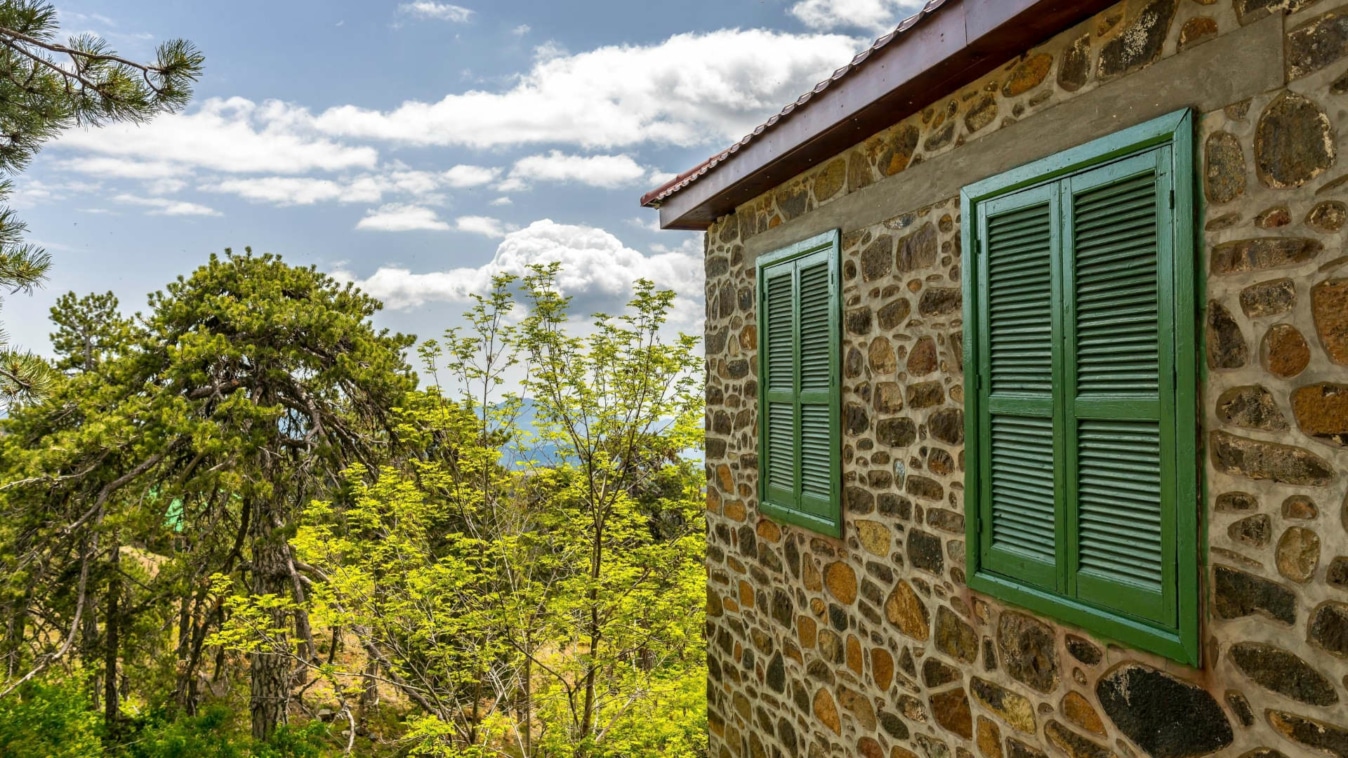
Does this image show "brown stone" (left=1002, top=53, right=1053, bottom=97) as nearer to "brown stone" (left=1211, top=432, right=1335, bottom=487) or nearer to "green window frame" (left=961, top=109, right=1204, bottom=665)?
"green window frame" (left=961, top=109, right=1204, bottom=665)

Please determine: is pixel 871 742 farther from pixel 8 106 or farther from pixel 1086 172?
pixel 8 106

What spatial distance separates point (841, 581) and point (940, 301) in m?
1.52

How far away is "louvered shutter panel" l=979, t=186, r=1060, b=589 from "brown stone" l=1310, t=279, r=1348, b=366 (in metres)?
0.80

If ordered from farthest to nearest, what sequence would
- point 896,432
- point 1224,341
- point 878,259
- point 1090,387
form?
point 878,259 < point 896,432 < point 1090,387 < point 1224,341

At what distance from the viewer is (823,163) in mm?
4277

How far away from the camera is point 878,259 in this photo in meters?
3.76

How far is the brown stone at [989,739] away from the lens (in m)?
2.98

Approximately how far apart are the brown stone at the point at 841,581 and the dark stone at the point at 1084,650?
4.43ft

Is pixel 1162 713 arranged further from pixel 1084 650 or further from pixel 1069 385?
pixel 1069 385

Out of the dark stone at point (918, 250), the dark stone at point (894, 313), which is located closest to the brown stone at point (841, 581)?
the dark stone at point (894, 313)

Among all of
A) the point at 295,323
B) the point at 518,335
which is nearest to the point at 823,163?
the point at 518,335

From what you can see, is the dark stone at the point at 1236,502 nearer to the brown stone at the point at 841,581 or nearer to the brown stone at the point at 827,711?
the brown stone at the point at 841,581

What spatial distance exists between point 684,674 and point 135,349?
7974mm

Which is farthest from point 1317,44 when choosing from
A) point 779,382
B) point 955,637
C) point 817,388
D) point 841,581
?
point 779,382
